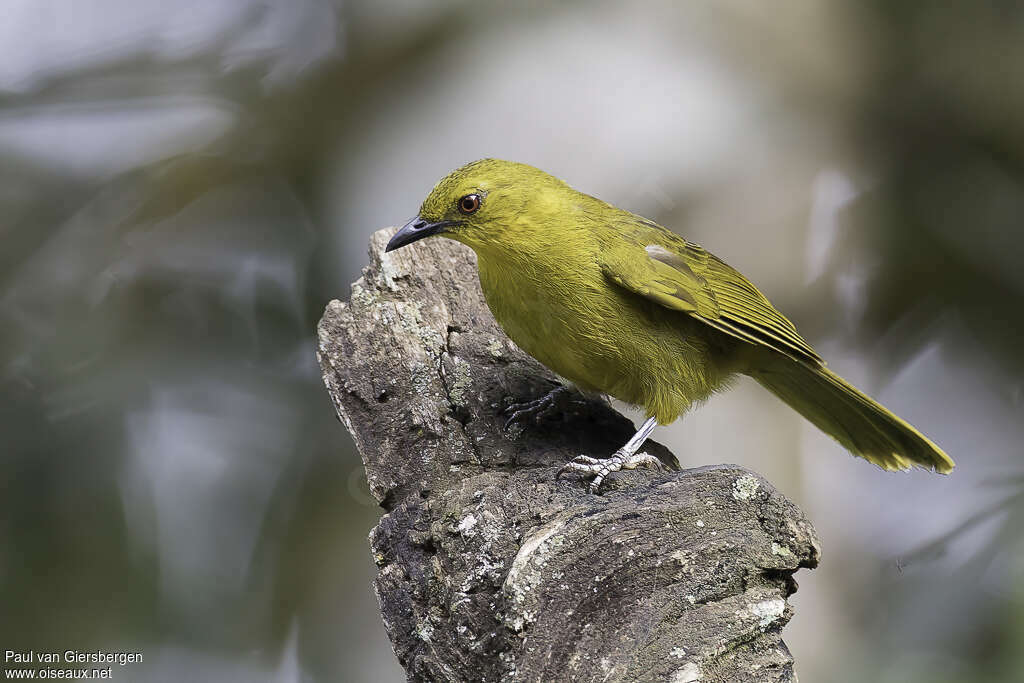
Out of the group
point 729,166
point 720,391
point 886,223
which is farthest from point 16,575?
point 886,223

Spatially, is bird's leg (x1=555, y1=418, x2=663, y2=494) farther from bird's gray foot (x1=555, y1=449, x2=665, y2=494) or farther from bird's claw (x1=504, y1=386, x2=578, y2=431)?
bird's claw (x1=504, y1=386, x2=578, y2=431)

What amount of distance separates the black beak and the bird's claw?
0.64m

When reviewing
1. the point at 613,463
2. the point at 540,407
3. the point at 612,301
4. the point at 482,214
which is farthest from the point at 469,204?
the point at 613,463

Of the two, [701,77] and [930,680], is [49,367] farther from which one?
[930,680]

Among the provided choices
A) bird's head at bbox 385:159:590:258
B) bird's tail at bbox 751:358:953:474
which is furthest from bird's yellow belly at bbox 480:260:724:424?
bird's tail at bbox 751:358:953:474

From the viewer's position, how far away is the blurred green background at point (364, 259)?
4.89 meters

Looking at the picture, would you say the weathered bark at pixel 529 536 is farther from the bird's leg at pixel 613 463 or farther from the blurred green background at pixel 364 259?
the blurred green background at pixel 364 259

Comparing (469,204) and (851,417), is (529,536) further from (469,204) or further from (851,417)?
(851,417)

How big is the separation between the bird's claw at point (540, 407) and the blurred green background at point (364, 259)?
1870 millimetres

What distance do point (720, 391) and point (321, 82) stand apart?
10.0ft

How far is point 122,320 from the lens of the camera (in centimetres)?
518

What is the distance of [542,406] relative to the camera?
3469 millimetres

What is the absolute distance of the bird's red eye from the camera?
3.43 meters

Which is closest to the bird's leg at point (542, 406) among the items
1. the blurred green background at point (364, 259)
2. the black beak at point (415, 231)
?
the black beak at point (415, 231)
